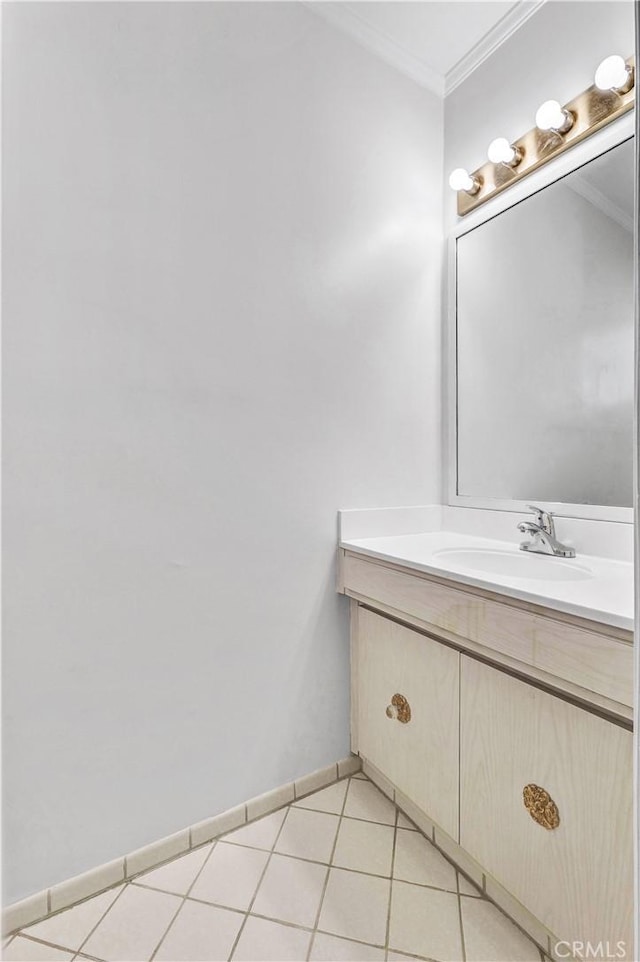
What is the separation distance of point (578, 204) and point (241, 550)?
1385 mm

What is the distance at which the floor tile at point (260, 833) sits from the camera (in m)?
1.34

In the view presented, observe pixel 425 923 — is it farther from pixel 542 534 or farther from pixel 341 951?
pixel 542 534

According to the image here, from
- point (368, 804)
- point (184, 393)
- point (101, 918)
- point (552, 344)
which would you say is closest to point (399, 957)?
point (368, 804)

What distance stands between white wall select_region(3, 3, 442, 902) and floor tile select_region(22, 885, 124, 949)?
84mm

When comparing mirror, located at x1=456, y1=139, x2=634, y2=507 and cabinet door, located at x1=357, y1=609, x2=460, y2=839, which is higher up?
mirror, located at x1=456, y1=139, x2=634, y2=507

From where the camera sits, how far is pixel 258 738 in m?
1.45

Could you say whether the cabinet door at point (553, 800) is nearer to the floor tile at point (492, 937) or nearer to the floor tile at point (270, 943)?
the floor tile at point (492, 937)

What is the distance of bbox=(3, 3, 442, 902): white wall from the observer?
111 cm

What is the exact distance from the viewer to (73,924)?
3.64 ft

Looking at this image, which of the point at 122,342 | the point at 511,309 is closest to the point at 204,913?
the point at 122,342

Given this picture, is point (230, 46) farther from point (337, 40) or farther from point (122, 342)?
point (122, 342)

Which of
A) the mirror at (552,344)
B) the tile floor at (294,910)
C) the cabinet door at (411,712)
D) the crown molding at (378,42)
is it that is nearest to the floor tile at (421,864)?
the tile floor at (294,910)

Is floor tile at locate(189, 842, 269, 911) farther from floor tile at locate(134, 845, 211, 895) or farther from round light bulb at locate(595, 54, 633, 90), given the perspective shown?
round light bulb at locate(595, 54, 633, 90)

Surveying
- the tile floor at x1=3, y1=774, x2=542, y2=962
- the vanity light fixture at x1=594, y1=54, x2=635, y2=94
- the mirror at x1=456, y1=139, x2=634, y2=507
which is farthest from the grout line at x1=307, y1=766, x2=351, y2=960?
the vanity light fixture at x1=594, y1=54, x2=635, y2=94
